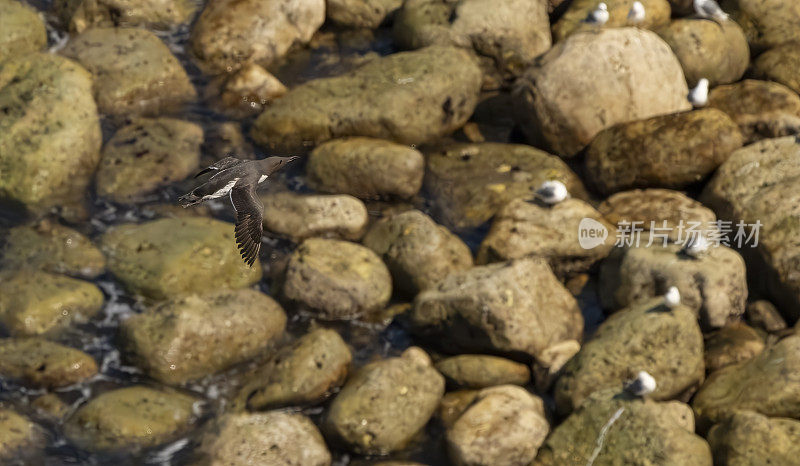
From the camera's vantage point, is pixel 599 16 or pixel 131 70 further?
pixel 599 16

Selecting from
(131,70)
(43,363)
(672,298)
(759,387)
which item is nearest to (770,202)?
(672,298)

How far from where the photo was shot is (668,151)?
40.3 ft

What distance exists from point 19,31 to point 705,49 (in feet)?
29.4

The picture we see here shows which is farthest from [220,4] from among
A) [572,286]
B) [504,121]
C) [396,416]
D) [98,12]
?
[396,416]

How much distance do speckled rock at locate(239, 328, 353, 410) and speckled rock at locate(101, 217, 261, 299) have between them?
138 cm

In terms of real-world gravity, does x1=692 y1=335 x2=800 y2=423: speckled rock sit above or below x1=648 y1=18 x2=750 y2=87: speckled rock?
below

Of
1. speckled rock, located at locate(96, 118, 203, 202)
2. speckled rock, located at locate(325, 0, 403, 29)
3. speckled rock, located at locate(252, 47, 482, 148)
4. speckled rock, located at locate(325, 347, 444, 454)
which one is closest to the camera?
speckled rock, located at locate(325, 347, 444, 454)

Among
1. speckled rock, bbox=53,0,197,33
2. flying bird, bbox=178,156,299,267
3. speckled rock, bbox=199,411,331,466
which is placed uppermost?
flying bird, bbox=178,156,299,267

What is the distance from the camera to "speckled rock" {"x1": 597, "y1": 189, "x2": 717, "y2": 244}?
38.5ft

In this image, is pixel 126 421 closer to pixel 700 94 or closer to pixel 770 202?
pixel 770 202

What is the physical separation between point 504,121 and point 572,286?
3.04 meters

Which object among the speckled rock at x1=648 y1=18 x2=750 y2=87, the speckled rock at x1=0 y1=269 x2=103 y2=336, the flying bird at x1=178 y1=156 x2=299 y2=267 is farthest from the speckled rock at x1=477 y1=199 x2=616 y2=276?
the speckled rock at x1=0 y1=269 x2=103 y2=336

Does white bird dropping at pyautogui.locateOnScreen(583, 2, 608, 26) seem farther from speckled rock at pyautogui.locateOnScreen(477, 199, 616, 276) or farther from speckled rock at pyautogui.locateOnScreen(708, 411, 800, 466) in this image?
speckled rock at pyautogui.locateOnScreen(708, 411, 800, 466)

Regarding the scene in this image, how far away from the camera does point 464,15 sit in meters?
14.3
